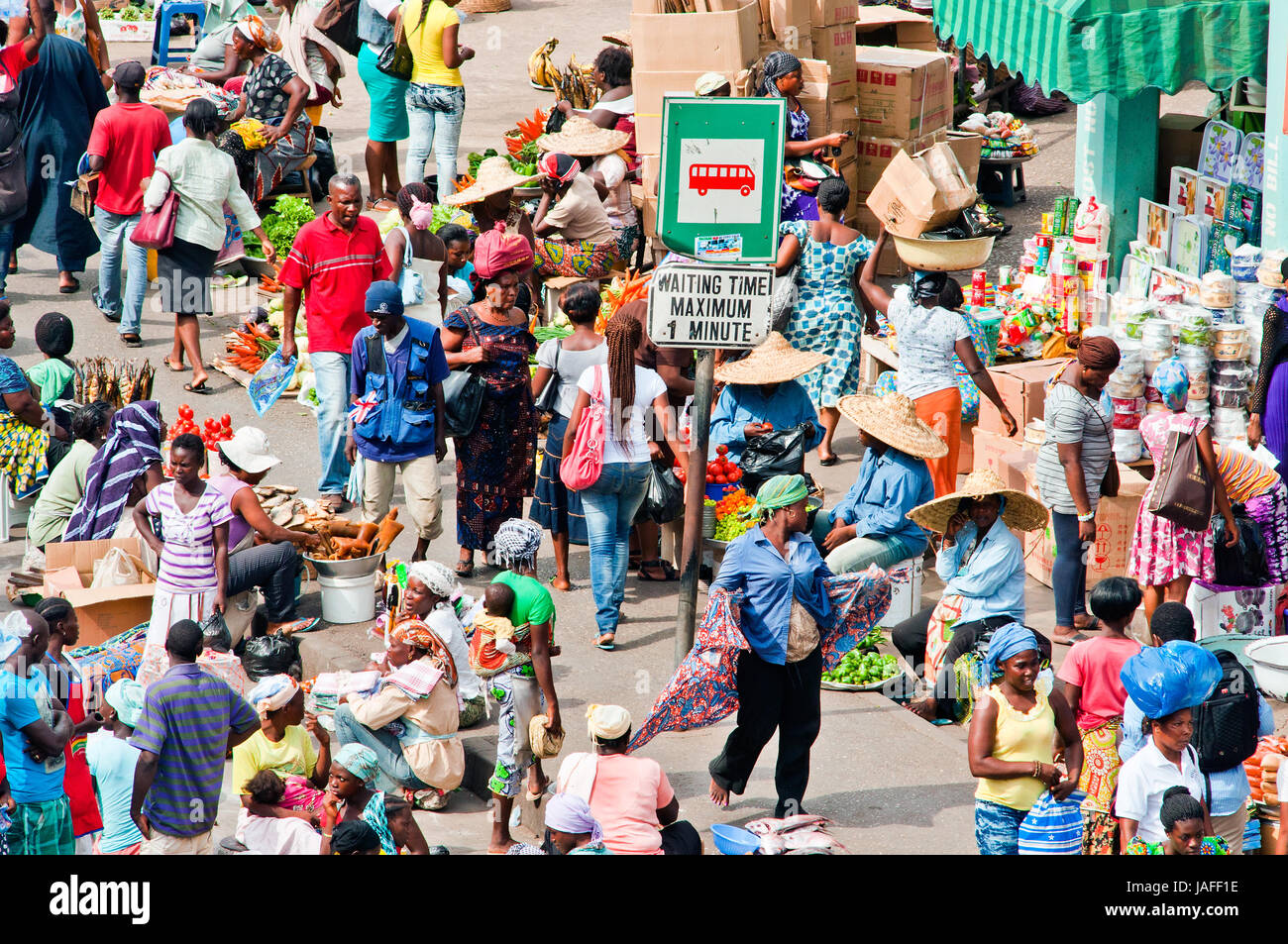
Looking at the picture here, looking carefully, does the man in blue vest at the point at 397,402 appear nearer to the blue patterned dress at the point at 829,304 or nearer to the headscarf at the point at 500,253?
the headscarf at the point at 500,253

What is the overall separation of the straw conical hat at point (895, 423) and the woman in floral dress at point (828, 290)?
2.16 m

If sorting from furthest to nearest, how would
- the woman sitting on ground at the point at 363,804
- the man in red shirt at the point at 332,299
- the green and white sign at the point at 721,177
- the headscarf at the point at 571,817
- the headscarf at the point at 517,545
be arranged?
the man in red shirt at the point at 332,299 → the headscarf at the point at 517,545 → the green and white sign at the point at 721,177 → the woman sitting on ground at the point at 363,804 → the headscarf at the point at 571,817

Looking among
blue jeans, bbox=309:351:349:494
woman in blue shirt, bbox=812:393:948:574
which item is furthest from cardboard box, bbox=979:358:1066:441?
blue jeans, bbox=309:351:349:494

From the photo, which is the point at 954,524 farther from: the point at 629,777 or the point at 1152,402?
the point at 1152,402

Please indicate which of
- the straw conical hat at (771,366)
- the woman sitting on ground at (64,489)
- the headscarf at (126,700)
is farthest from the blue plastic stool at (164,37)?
the headscarf at (126,700)

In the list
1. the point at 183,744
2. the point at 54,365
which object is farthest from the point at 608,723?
the point at 54,365

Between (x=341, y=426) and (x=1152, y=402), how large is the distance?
5044mm

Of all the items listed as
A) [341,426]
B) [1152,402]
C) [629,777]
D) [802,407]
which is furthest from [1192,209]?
[629,777]

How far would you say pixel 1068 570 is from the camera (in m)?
9.12

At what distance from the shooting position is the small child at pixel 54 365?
10.6 m

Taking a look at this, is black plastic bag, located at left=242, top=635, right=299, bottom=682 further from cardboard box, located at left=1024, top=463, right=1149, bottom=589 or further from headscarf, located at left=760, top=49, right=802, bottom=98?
headscarf, located at left=760, top=49, right=802, bottom=98

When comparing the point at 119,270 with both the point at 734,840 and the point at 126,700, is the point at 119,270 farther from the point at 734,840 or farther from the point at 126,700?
the point at 734,840

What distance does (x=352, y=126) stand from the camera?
61.1ft
